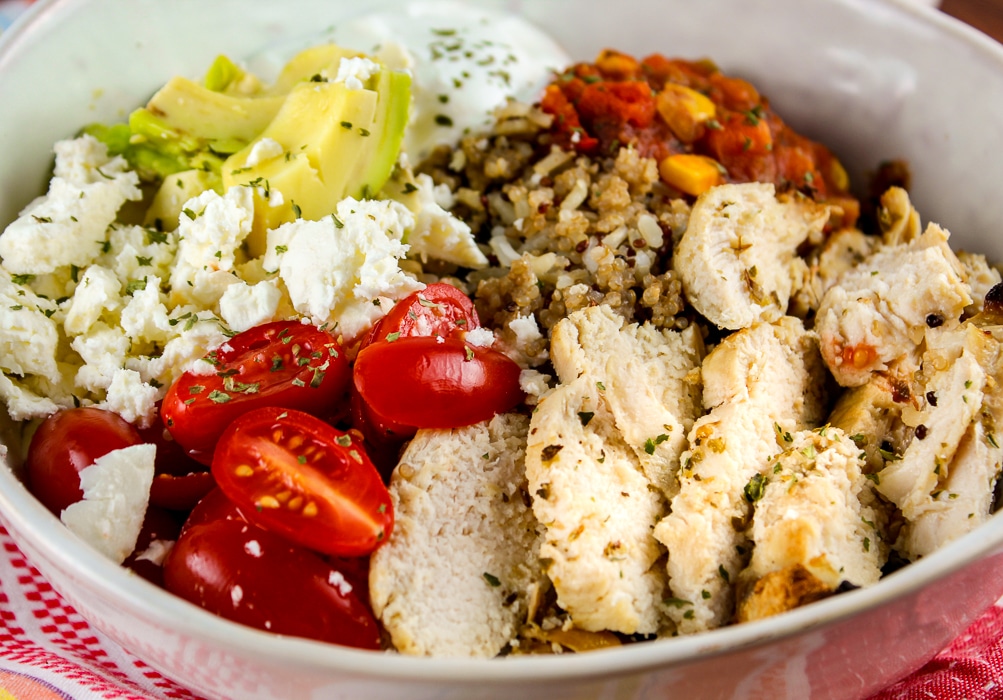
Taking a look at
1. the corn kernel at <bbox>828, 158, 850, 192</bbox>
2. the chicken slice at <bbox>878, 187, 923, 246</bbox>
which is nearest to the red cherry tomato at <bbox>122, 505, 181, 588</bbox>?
the chicken slice at <bbox>878, 187, 923, 246</bbox>

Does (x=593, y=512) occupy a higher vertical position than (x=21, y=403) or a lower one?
higher

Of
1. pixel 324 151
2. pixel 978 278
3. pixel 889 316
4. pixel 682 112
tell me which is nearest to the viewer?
pixel 889 316

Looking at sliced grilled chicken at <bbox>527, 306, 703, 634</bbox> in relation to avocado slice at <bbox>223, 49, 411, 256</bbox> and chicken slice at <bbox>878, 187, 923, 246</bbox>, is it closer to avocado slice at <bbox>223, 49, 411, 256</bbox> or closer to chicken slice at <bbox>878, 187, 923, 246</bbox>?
avocado slice at <bbox>223, 49, 411, 256</bbox>

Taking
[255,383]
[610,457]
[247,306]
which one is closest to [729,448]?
[610,457]

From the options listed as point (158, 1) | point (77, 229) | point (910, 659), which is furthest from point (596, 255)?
point (158, 1)

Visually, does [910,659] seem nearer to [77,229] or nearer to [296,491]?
[296,491]

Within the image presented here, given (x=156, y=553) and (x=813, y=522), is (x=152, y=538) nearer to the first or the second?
(x=156, y=553)

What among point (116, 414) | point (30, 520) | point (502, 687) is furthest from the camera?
point (116, 414)
